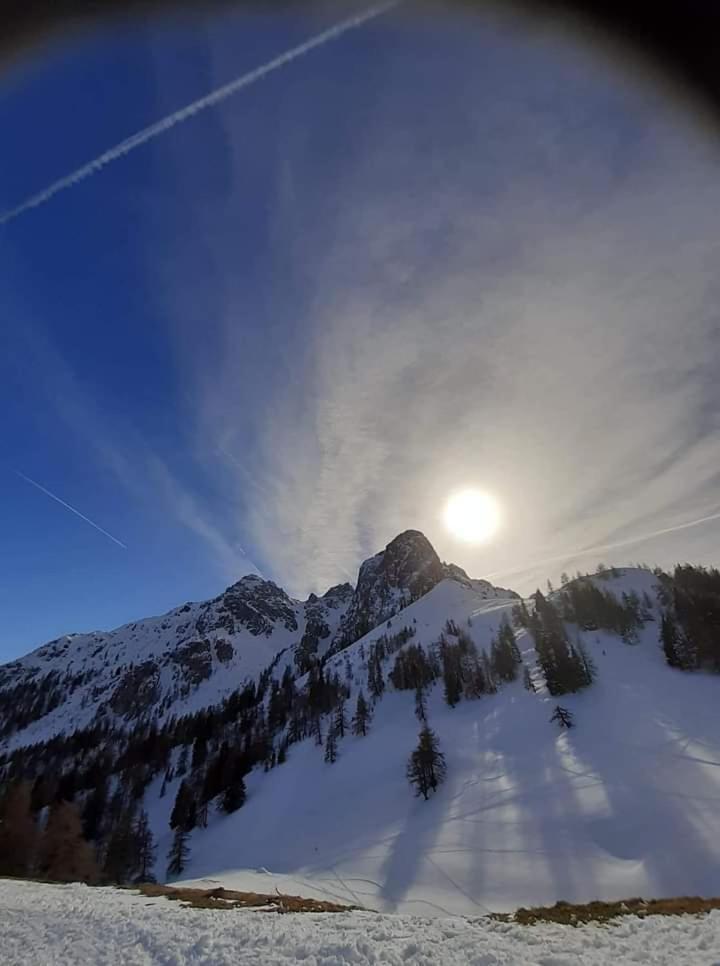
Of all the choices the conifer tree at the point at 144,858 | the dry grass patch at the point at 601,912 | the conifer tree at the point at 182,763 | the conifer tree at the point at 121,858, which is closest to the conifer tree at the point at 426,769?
the conifer tree at the point at 144,858

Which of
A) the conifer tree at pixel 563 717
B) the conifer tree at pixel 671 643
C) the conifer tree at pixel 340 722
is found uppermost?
the conifer tree at pixel 671 643

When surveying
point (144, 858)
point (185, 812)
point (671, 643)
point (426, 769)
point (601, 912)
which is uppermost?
point (671, 643)

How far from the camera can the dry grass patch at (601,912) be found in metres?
12.0

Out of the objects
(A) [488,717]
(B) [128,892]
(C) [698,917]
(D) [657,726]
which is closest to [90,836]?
(A) [488,717]

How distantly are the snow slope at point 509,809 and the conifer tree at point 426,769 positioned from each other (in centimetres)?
149

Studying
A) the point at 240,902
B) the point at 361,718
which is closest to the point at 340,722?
the point at 361,718

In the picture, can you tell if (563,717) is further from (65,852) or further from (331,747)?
(65,852)

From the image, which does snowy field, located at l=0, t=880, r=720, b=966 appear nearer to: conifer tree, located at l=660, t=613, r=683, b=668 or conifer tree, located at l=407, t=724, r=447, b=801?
conifer tree, located at l=407, t=724, r=447, b=801

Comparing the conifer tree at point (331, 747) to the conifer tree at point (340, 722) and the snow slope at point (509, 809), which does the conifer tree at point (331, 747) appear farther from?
the snow slope at point (509, 809)

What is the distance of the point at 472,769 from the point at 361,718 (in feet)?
117

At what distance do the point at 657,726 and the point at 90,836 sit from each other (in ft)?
301

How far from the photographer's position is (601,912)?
41.8 feet

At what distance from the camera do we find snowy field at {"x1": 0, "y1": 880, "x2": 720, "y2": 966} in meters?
9.27

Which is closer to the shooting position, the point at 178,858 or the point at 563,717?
the point at 178,858
